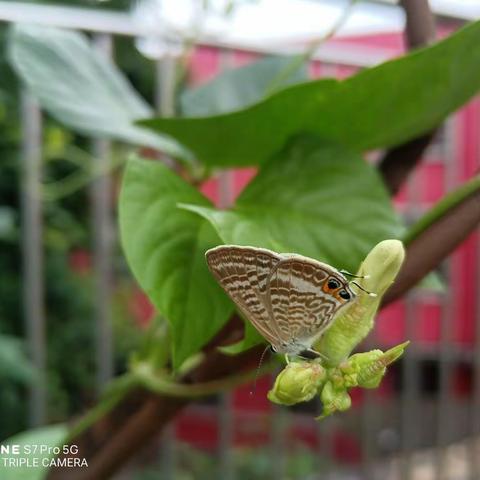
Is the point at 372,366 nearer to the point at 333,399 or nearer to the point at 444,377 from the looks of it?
the point at 333,399

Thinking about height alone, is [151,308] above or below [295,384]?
below

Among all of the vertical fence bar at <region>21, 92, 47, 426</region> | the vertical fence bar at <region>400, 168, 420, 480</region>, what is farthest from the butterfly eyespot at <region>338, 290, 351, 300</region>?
the vertical fence bar at <region>400, 168, 420, 480</region>

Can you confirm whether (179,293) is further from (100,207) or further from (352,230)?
(100,207)

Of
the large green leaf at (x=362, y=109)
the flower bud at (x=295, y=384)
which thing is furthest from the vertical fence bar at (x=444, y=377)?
the flower bud at (x=295, y=384)

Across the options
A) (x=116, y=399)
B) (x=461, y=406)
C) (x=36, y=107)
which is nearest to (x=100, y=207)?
(x=36, y=107)

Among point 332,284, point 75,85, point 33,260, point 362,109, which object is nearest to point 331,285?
point 332,284

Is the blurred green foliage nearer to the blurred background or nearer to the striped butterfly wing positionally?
the blurred background
